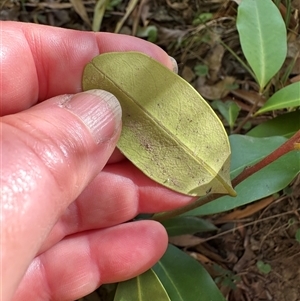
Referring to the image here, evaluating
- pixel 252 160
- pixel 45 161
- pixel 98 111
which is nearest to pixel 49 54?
pixel 98 111

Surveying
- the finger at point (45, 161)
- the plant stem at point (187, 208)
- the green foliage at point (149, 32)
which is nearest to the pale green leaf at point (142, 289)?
the plant stem at point (187, 208)

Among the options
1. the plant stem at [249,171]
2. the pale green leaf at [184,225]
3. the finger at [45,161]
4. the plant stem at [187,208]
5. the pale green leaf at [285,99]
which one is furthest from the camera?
the pale green leaf at [184,225]

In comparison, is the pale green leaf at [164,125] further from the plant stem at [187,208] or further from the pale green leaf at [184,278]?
the pale green leaf at [184,278]

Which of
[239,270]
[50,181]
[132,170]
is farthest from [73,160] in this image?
[239,270]

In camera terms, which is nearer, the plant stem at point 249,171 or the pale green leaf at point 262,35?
the plant stem at point 249,171

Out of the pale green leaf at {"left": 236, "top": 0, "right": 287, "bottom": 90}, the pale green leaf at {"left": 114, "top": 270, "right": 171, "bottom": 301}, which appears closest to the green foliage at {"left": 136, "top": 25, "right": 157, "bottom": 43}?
the pale green leaf at {"left": 236, "top": 0, "right": 287, "bottom": 90}

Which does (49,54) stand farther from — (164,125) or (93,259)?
(93,259)

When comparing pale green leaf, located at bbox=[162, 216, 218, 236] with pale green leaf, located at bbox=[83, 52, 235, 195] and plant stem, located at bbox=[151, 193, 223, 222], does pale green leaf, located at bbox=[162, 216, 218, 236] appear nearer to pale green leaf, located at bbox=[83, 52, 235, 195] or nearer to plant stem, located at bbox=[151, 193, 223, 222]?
plant stem, located at bbox=[151, 193, 223, 222]
